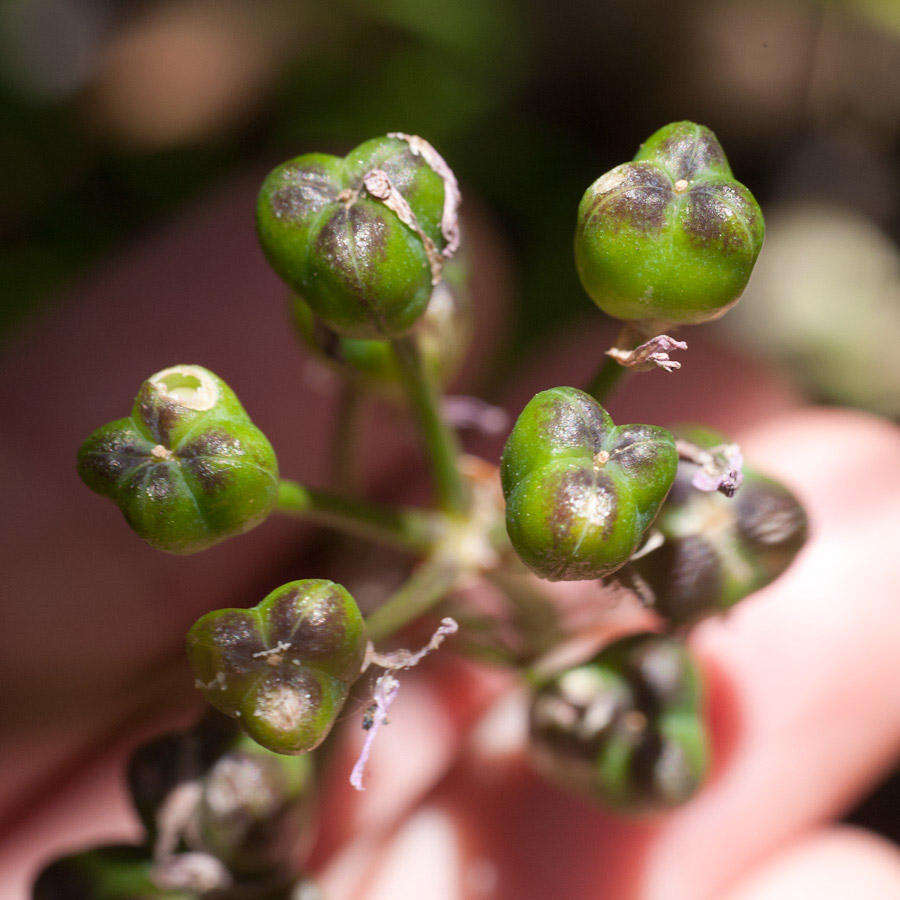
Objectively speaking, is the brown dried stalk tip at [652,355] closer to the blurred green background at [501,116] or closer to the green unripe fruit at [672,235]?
the green unripe fruit at [672,235]

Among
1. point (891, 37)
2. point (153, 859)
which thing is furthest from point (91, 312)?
point (891, 37)

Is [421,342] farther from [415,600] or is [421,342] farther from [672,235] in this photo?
[672,235]

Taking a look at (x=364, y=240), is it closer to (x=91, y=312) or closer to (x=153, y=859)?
(x=153, y=859)

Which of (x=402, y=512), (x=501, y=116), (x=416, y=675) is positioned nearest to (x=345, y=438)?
(x=402, y=512)

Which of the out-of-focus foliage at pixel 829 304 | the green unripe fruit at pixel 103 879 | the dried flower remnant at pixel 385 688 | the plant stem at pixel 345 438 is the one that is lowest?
the out-of-focus foliage at pixel 829 304

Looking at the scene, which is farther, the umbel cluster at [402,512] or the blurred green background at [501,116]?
the blurred green background at [501,116]

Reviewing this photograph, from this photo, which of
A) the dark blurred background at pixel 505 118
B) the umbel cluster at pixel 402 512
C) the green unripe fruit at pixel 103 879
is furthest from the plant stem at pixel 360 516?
the dark blurred background at pixel 505 118
